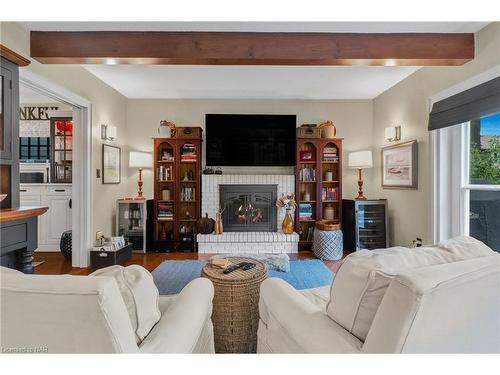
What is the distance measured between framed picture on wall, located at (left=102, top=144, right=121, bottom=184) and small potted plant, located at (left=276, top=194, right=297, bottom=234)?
8.34 ft

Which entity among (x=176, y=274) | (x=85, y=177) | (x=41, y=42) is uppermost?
(x=41, y=42)

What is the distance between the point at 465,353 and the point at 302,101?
13.9 ft

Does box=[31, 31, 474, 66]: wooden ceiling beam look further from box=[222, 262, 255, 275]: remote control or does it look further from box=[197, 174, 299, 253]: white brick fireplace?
box=[197, 174, 299, 253]: white brick fireplace

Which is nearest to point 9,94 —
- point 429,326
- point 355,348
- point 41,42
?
point 41,42

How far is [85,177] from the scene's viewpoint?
3508mm

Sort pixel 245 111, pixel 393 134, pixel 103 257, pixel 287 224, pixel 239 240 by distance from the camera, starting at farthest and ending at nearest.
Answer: pixel 245 111
pixel 287 224
pixel 239 240
pixel 393 134
pixel 103 257

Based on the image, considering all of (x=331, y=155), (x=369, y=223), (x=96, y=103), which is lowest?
(x=369, y=223)

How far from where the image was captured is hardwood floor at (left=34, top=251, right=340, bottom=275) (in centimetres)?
344

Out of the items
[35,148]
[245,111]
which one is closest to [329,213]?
[245,111]

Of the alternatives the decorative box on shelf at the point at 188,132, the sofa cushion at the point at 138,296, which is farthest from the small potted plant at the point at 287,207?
the sofa cushion at the point at 138,296

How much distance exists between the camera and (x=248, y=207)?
4.57 metres

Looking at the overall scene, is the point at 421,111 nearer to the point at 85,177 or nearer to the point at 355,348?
the point at 355,348

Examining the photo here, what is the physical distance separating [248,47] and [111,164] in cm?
273

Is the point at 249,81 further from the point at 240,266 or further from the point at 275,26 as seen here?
the point at 240,266
